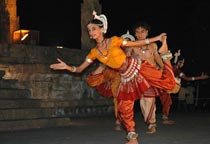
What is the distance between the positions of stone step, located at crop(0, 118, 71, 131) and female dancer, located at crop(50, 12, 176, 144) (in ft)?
8.10

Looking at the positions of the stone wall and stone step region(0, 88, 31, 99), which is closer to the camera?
stone step region(0, 88, 31, 99)

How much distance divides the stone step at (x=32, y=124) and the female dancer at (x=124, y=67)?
2468mm

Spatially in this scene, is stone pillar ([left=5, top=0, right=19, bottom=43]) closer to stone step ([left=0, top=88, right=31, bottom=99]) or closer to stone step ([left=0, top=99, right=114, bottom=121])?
stone step ([left=0, top=99, right=114, bottom=121])

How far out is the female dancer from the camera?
19.8ft

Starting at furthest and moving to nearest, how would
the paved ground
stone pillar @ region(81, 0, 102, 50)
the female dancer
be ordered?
stone pillar @ region(81, 0, 102, 50) < the paved ground < the female dancer

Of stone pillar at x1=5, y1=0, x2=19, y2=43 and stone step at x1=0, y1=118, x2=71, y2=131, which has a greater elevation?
stone pillar at x1=5, y1=0, x2=19, y2=43

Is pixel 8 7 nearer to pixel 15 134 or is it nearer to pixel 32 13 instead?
pixel 32 13

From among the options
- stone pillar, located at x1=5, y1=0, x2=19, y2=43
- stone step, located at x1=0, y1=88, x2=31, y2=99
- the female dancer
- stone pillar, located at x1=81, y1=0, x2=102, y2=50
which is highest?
stone pillar, located at x1=5, y1=0, x2=19, y2=43

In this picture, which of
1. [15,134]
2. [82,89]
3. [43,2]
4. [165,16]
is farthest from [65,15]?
[15,134]

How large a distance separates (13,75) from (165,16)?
1642cm

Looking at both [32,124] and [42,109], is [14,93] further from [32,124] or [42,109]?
[32,124]

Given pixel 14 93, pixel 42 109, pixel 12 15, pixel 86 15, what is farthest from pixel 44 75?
pixel 12 15

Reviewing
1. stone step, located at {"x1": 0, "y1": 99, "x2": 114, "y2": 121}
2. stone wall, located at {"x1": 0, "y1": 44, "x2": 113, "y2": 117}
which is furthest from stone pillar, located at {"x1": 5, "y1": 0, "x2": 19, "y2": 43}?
stone step, located at {"x1": 0, "y1": 99, "x2": 114, "y2": 121}

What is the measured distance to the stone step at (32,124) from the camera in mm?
A: 8031
